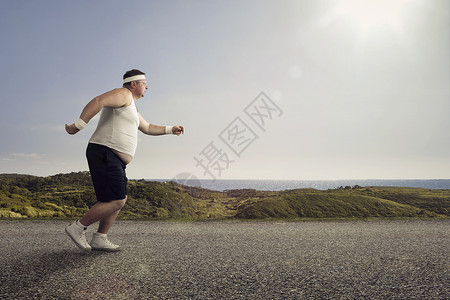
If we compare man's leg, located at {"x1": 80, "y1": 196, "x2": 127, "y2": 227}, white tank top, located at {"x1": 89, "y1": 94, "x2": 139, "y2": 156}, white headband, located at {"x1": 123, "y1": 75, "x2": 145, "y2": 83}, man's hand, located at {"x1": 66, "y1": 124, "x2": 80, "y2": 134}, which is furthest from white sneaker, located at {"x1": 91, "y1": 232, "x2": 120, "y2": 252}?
white headband, located at {"x1": 123, "y1": 75, "x2": 145, "y2": 83}

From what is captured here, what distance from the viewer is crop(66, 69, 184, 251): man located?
409cm

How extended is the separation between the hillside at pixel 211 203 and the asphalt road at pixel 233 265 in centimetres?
229

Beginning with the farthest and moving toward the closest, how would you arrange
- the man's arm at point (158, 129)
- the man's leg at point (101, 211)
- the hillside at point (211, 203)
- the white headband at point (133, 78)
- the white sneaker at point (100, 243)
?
1. the hillside at point (211, 203)
2. the man's arm at point (158, 129)
3. the white headband at point (133, 78)
4. the white sneaker at point (100, 243)
5. the man's leg at point (101, 211)

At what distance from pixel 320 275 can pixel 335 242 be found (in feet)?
6.86

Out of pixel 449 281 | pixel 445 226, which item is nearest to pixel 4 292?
pixel 449 281

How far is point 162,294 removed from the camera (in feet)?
9.61

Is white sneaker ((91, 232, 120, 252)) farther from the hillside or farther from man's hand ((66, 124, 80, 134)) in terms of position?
the hillside

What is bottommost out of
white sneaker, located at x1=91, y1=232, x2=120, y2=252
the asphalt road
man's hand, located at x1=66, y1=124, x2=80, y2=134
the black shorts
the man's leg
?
the asphalt road

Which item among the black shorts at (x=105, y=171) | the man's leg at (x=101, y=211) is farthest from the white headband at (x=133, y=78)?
the man's leg at (x=101, y=211)

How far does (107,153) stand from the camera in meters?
4.11

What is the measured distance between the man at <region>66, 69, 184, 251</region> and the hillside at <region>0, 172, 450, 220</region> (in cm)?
438

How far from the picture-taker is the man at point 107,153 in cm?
409

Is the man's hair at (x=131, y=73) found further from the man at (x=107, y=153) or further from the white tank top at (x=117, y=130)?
the white tank top at (x=117, y=130)

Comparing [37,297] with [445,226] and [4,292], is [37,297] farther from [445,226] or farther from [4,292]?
[445,226]
